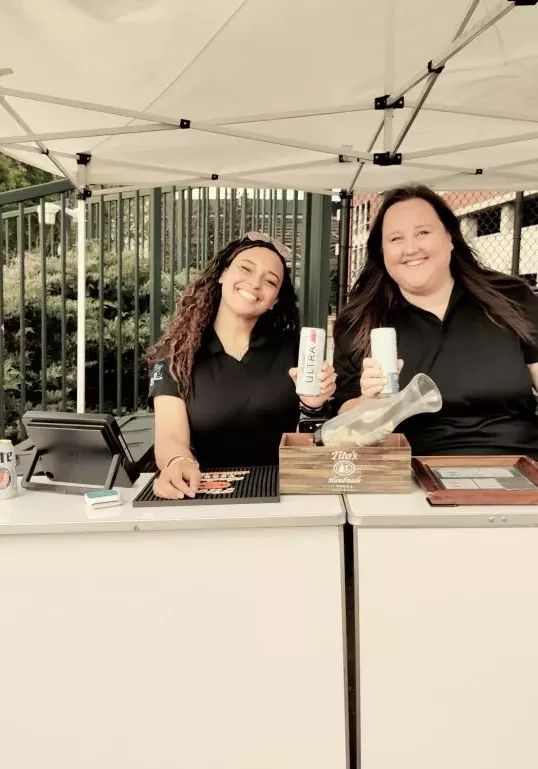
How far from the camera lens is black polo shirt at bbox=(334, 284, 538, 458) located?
6.20ft

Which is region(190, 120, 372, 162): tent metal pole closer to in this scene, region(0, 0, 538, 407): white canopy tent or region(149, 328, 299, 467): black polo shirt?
region(0, 0, 538, 407): white canopy tent

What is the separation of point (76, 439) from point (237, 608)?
0.53m

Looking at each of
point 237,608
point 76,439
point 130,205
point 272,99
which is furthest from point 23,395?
point 237,608

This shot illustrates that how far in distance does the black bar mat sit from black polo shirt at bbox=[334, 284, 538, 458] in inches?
22.1

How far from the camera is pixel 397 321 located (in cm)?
202

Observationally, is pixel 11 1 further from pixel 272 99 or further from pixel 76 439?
pixel 76 439

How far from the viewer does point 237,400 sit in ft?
6.68

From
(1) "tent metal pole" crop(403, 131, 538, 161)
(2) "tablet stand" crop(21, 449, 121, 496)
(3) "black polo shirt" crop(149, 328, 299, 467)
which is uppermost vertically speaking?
(1) "tent metal pole" crop(403, 131, 538, 161)

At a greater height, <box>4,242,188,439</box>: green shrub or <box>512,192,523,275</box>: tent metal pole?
<box>512,192,523,275</box>: tent metal pole

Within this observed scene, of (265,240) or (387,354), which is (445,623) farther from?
(265,240)

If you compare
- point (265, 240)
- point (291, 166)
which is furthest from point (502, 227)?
point (265, 240)

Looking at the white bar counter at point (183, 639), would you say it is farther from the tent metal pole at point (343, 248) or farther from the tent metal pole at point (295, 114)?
the tent metal pole at point (343, 248)

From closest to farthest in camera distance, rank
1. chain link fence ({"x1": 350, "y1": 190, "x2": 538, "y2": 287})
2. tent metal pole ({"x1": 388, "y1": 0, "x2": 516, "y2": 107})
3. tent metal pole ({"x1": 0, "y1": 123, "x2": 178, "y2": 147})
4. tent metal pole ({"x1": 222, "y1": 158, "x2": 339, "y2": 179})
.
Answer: tent metal pole ({"x1": 388, "y1": 0, "x2": 516, "y2": 107}), tent metal pole ({"x1": 0, "y1": 123, "x2": 178, "y2": 147}), tent metal pole ({"x1": 222, "y1": 158, "x2": 339, "y2": 179}), chain link fence ({"x1": 350, "y1": 190, "x2": 538, "y2": 287})

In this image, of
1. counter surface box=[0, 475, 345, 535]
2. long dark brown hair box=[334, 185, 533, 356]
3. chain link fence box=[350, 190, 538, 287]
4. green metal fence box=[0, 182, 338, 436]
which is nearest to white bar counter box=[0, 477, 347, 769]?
counter surface box=[0, 475, 345, 535]
